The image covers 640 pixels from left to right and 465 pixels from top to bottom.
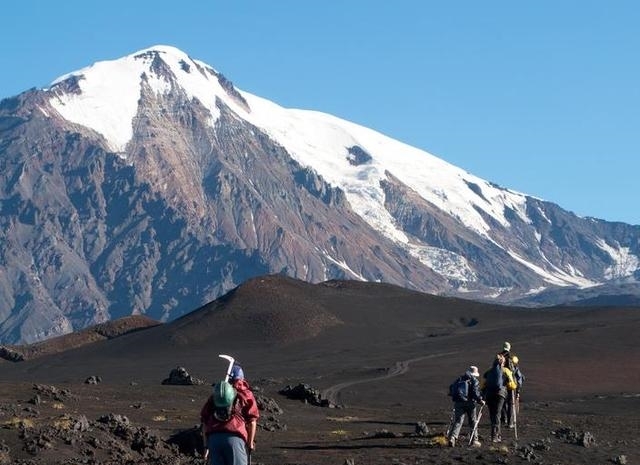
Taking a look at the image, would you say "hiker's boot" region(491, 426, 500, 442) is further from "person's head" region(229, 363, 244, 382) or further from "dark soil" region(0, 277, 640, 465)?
"person's head" region(229, 363, 244, 382)

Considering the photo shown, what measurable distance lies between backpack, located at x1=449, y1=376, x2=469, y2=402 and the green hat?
1262 cm

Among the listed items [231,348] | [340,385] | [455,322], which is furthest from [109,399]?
[455,322]

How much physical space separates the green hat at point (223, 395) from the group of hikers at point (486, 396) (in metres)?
12.7

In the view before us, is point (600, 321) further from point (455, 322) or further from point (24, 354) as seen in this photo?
point (24, 354)

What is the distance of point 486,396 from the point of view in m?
33.5

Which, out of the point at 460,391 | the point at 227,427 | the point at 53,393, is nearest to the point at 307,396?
the point at 53,393

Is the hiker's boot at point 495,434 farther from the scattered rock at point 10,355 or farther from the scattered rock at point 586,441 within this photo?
the scattered rock at point 10,355

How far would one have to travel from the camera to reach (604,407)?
58188 mm

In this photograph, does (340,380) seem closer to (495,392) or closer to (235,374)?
(495,392)

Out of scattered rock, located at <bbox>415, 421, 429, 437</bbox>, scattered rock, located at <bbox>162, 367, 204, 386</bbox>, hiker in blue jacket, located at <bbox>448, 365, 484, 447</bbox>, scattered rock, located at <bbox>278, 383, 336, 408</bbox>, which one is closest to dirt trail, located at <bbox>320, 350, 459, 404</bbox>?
scattered rock, located at <bbox>162, 367, 204, 386</bbox>

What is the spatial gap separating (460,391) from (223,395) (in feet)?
42.2

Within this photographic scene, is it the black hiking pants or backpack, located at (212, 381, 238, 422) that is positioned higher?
backpack, located at (212, 381, 238, 422)

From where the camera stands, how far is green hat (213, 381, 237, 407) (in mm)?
19469

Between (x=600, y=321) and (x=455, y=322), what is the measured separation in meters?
14.8
